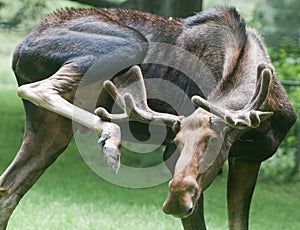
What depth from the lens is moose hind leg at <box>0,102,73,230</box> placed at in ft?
23.0

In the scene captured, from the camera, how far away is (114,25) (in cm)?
734

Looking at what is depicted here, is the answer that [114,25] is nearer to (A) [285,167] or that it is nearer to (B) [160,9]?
(B) [160,9]

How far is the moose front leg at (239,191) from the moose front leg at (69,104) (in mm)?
1657

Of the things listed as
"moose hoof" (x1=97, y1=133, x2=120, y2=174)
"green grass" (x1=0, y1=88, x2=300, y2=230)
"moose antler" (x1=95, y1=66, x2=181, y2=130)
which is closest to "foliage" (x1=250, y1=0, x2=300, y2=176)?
"green grass" (x1=0, y1=88, x2=300, y2=230)

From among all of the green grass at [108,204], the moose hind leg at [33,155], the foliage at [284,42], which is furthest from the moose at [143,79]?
the foliage at [284,42]

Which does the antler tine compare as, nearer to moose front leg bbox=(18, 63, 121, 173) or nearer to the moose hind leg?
moose front leg bbox=(18, 63, 121, 173)

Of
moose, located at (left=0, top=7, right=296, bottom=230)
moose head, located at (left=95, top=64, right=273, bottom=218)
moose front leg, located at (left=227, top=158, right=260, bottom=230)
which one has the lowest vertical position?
moose front leg, located at (left=227, top=158, right=260, bottom=230)

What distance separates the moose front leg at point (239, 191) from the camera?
7.34 meters

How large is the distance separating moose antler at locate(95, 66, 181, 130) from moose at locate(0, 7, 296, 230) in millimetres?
13

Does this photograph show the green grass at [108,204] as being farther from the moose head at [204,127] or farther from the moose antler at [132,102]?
the moose head at [204,127]

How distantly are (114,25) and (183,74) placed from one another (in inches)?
29.6

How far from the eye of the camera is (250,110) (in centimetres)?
595

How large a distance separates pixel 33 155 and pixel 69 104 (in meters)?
1.03

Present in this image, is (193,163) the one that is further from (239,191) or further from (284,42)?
(284,42)
